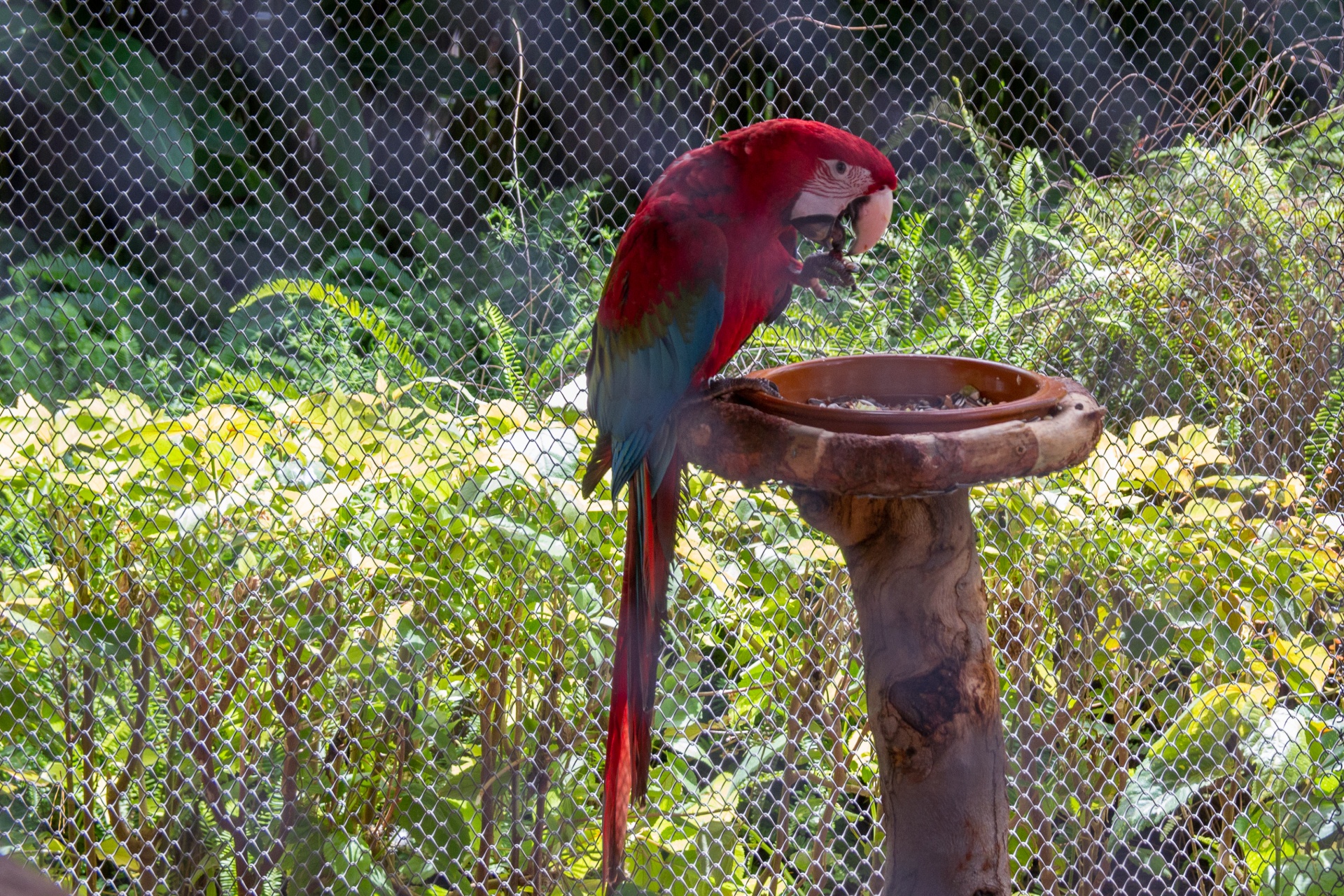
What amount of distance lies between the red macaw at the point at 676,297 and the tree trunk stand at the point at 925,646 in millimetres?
131

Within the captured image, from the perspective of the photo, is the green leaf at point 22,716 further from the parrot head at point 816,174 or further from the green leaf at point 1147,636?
the green leaf at point 1147,636

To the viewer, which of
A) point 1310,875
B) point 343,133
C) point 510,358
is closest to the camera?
point 1310,875

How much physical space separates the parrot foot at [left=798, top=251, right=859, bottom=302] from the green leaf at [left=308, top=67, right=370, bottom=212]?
999 mm

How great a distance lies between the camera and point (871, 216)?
3.32ft

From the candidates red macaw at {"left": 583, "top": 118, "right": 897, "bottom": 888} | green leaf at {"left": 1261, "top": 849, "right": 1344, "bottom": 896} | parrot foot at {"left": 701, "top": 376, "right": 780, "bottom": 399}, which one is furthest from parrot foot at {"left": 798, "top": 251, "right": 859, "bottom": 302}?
green leaf at {"left": 1261, "top": 849, "right": 1344, "bottom": 896}

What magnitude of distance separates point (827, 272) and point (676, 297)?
0.50ft

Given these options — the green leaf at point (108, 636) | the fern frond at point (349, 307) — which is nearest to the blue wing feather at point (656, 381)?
the fern frond at point (349, 307)

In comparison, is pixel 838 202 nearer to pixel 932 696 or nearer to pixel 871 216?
pixel 871 216

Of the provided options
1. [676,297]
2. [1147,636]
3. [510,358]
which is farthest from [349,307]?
[1147,636]

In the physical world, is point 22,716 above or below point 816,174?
below

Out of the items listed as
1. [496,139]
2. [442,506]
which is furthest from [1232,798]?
[496,139]

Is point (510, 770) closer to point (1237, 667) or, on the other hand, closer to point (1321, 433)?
point (1237, 667)

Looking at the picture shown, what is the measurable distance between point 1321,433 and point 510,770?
1179mm

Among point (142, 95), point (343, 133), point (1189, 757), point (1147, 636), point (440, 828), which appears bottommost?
point (440, 828)
